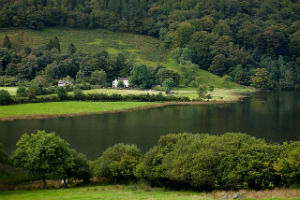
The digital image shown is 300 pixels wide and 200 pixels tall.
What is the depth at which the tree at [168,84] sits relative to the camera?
289 feet

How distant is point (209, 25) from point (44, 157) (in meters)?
131

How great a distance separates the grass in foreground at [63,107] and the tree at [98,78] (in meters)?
25.5

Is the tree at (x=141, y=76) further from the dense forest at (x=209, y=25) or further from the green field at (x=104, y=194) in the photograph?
the green field at (x=104, y=194)

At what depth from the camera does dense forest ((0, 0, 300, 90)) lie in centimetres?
12219

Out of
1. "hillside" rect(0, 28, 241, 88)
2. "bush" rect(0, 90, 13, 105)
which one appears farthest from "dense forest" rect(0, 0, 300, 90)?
"bush" rect(0, 90, 13, 105)

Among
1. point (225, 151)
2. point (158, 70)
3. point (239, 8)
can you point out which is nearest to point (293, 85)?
point (158, 70)

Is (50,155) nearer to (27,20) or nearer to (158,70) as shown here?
(158,70)

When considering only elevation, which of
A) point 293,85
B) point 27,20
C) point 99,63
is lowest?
point 293,85

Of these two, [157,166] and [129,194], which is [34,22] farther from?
[129,194]

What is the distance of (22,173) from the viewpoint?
3122cm

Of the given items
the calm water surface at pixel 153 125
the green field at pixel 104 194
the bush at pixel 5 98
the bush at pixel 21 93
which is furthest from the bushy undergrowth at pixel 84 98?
the green field at pixel 104 194

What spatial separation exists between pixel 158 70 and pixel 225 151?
81181mm

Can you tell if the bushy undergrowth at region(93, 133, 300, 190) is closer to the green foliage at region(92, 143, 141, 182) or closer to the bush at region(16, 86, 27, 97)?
the green foliage at region(92, 143, 141, 182)

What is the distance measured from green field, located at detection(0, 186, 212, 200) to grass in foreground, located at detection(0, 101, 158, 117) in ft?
126
